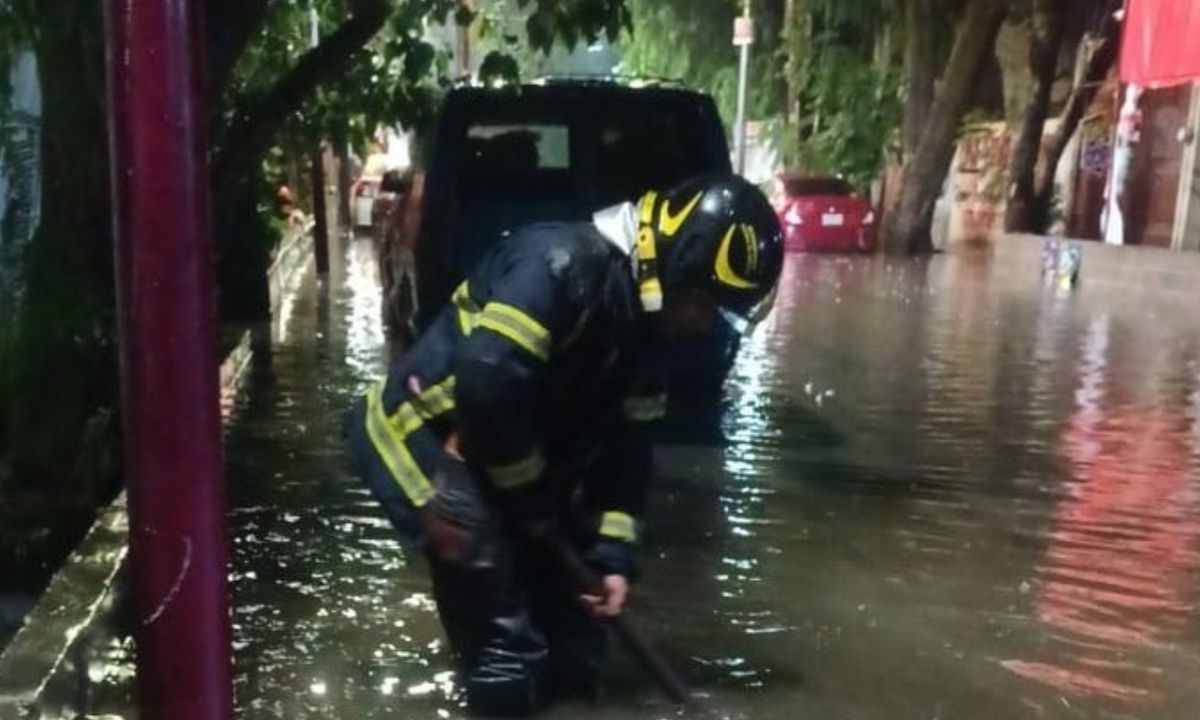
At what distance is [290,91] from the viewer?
21.0ft

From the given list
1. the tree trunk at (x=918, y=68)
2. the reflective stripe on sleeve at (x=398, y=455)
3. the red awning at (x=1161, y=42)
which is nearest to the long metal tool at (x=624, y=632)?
the reflective stripe on sleeve at (x=398, y=455)

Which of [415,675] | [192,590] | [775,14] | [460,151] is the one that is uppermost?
[775,14]

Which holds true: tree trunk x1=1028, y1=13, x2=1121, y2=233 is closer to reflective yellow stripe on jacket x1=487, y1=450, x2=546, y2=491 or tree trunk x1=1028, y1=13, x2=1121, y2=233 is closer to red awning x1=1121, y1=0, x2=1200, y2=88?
red awning x1=1121, y1=0, x2=1200, y2=88

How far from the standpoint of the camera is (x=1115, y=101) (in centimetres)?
2145

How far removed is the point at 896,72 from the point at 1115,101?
647 centimetres


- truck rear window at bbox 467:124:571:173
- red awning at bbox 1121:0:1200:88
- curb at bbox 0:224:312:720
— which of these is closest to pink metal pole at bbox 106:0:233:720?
curb at bbox 0:224:312:720

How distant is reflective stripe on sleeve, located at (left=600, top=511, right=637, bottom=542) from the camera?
12.7 ft

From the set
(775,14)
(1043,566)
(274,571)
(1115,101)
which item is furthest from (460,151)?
(775,14)

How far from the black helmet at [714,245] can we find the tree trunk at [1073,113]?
802 inches

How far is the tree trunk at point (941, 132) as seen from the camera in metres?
21.9

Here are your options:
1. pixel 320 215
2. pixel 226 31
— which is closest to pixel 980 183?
pixel 320 215

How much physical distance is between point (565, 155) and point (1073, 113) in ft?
54.8

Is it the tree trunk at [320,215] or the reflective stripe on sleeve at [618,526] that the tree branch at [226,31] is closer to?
the reflective stripe on sleeve at [618,526]

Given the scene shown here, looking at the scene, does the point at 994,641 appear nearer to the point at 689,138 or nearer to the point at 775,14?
the point at 689,138
